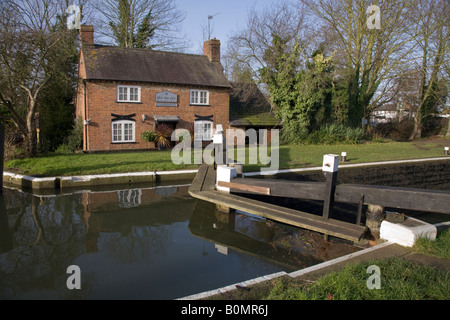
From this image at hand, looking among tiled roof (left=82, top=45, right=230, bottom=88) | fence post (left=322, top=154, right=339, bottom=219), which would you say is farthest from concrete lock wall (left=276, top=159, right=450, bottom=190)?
tiled roof (left=82, top=45, right=230, bottom=88)

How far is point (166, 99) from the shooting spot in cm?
1836

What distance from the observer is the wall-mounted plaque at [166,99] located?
59.6 feet

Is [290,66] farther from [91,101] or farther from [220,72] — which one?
[91,101]

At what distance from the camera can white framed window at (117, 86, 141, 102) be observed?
56.5 feet

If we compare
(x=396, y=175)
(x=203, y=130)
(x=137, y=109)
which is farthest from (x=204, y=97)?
(x=396, y=175)

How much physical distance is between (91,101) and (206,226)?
1254 cm

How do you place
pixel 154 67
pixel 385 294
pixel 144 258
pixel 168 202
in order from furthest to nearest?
pixel 154 67, pixel 168 202, pixel 144 258, pixel 385 294

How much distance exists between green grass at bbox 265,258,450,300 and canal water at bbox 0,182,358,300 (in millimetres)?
1107

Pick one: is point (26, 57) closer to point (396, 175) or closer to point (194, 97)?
point (194, 97)

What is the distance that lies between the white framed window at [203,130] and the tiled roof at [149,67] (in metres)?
2.26

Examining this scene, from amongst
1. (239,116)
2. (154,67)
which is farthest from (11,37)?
(239,116)

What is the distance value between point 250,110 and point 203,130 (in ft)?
12.7

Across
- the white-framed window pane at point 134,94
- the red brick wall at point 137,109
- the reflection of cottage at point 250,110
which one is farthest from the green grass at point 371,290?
the reflection of cottage at point 250,110
